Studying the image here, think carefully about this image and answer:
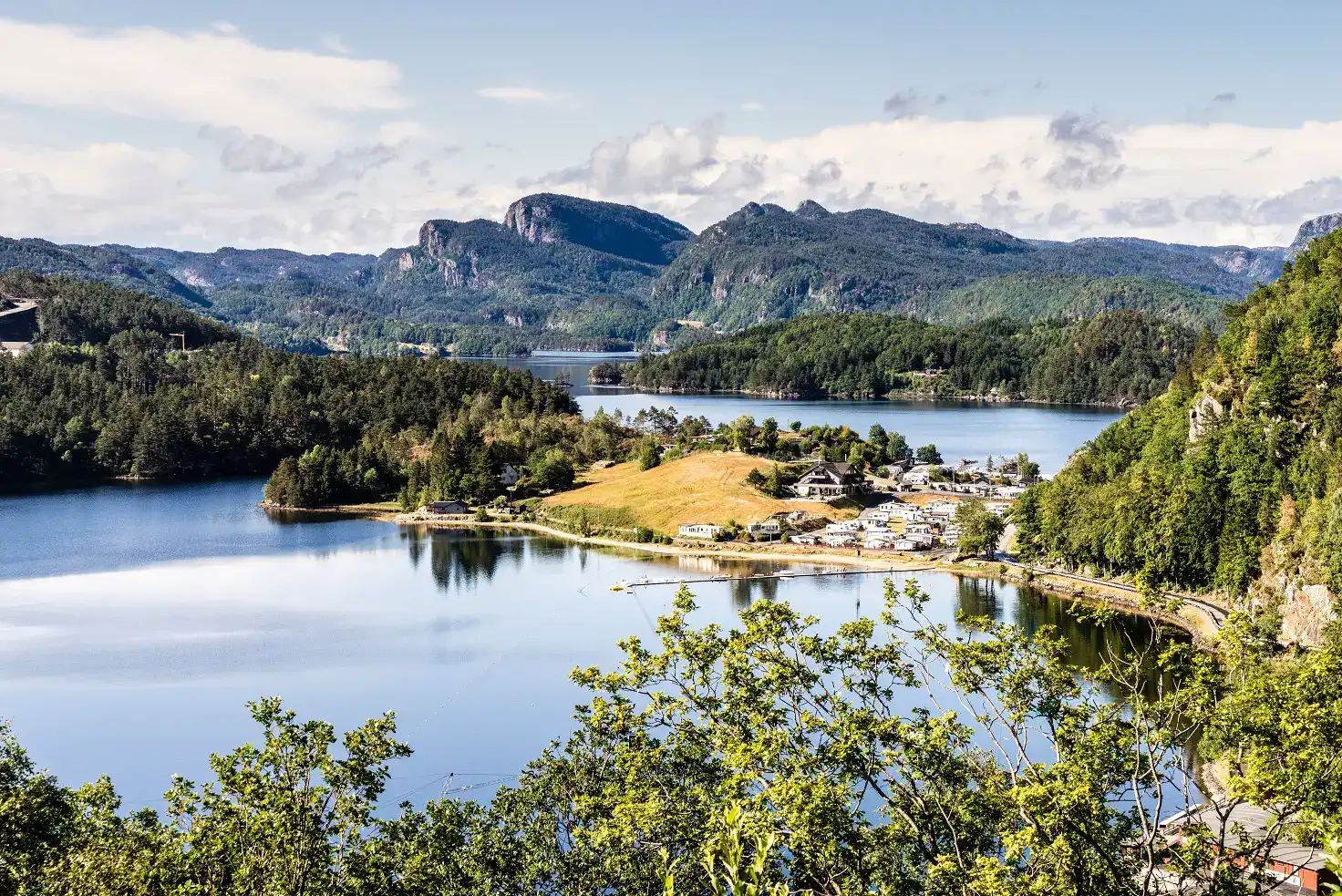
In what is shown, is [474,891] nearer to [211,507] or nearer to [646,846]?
[646,846]

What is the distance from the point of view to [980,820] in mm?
11203

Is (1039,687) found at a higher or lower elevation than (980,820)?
higher

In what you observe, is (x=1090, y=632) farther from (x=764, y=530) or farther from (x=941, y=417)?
(x=941, y=417)

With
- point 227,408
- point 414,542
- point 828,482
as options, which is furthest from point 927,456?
point 227,408

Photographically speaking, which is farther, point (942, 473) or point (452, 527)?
point (942, 473)

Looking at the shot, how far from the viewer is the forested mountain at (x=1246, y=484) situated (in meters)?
31.0

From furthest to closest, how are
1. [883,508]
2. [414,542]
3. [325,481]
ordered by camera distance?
[325,481]
[883,508]
[414,542]

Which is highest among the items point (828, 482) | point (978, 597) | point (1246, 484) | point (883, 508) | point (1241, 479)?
point (1241, 479)

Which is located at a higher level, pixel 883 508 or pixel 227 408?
pixel 227 408

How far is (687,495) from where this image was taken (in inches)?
2064

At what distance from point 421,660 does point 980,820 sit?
21914mm

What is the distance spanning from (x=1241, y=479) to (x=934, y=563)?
1061 centimetres

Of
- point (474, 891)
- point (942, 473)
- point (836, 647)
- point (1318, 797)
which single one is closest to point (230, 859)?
point (474, 891)

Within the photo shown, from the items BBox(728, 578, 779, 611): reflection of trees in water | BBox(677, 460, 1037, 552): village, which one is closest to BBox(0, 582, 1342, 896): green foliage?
BBox(728, 578, 779, 611): reflection of trees in water
